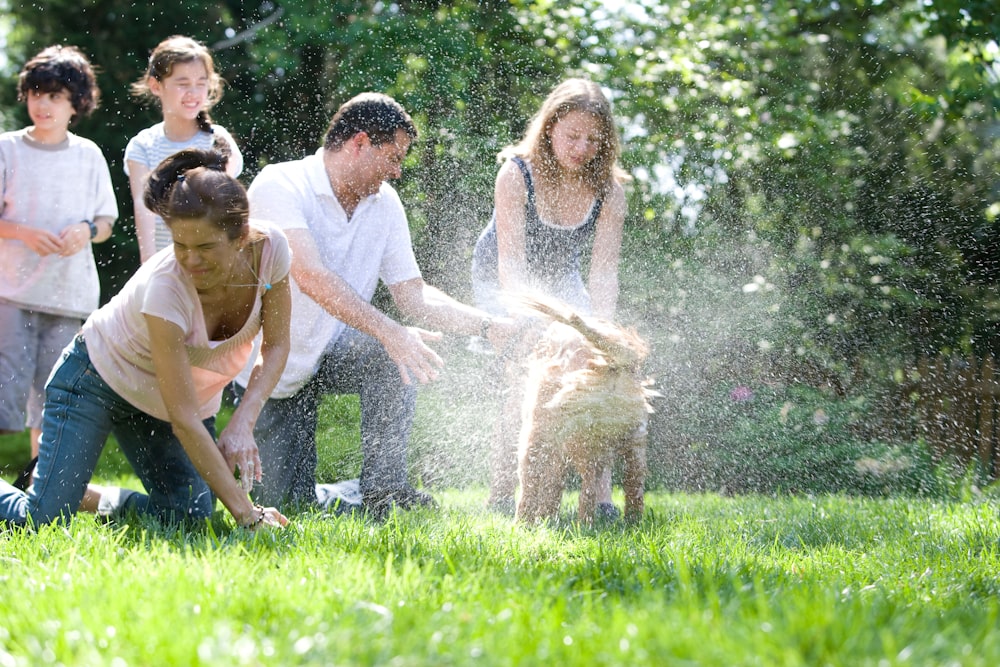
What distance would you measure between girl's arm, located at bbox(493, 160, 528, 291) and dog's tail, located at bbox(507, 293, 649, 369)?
0.57m

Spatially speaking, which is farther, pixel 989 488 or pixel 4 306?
pixel 989 488

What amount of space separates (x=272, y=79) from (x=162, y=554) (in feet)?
27.0

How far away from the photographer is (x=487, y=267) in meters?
5.00

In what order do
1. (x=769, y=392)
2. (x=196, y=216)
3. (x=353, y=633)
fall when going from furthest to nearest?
1. (x=769, y=392)
2. (x=196, y=216)
3. (x=353, y=633)

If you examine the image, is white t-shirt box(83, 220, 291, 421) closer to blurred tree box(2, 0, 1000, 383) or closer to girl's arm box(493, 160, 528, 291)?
girl's arm box(493, 160, 528, 291)

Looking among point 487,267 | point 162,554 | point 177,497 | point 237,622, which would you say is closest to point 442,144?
point 487,267

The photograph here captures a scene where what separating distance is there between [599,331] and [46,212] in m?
2.87

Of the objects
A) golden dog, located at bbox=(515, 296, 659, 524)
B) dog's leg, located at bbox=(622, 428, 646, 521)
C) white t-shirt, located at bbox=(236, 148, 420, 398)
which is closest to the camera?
golden dog, located at bbox=(515, 296, 659, 524)

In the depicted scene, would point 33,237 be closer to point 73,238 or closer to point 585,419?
point 73,238

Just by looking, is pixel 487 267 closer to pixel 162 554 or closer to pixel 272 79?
pixel 162 554

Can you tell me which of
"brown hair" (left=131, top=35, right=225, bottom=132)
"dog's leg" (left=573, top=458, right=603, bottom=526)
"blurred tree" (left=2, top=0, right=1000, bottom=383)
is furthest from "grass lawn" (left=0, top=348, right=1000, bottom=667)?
"blurred tree" (left=2, top=0, right=1000, bottom=383)

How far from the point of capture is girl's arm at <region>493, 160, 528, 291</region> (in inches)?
184

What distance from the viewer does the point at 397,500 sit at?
14.3ft

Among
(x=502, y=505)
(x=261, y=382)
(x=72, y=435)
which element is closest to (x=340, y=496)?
(x=502, y=505)
